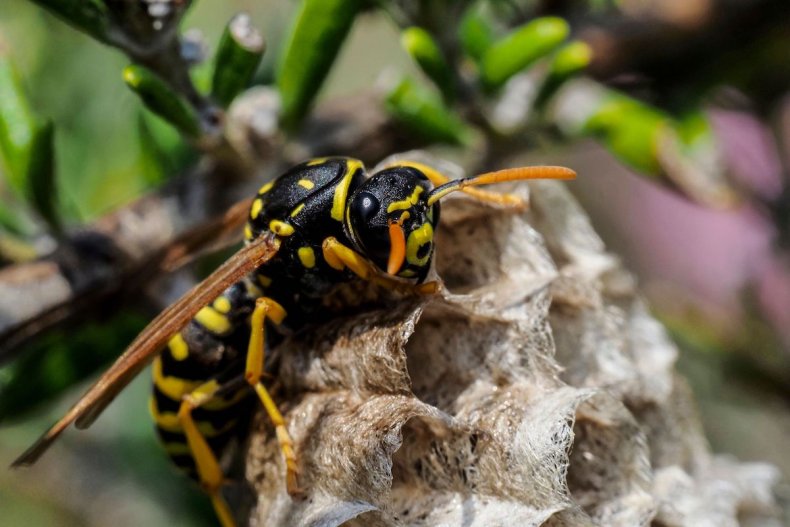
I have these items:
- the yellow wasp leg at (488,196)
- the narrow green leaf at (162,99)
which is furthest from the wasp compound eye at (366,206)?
the narrow green leaf at (162,99)

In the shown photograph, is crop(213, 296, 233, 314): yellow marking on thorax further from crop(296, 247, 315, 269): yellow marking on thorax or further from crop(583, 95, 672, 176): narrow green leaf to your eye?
crop(583, 95, 672, 176): narrow green leaf

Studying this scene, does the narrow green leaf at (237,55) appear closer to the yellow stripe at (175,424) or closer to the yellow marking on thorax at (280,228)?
the yellow marking on thorax at (280,228)

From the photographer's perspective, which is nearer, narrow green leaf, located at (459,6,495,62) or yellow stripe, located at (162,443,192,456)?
yellow stripe, located at (162,443,192,456)

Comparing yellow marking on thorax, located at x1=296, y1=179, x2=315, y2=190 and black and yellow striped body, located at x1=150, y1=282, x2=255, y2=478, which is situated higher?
yellow marking on thorax, located at x1=296, y1=179, x2=315, y2=190

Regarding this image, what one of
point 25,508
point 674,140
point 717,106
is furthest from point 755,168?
point 25,508

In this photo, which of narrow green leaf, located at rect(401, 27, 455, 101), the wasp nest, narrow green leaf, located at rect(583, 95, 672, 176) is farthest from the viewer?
narrow green leaf, located at rect(583, 95, 672, 176)

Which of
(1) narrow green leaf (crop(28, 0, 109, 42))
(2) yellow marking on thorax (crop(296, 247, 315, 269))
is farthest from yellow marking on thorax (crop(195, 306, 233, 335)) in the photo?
(1) narrow green leaf (crop(28, 0, 109, 42))

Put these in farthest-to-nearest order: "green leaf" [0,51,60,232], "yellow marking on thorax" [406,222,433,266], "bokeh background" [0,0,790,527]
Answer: "bokeh background" [0,0,790,527]
"green leaf" [0,51,60,232]
"yellow marking on thorax" [406,222,433,266]
